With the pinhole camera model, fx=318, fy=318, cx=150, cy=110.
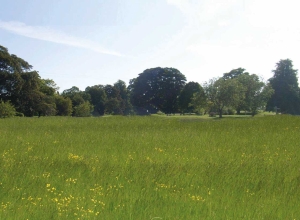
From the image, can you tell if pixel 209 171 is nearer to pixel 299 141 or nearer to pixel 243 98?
pixel 299 141

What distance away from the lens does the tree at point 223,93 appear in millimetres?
40750

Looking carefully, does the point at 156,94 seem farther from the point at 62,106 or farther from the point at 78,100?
the point at 62,106

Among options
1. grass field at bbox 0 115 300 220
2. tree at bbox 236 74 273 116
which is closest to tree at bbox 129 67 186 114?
tree at bbox 236 74 273 116

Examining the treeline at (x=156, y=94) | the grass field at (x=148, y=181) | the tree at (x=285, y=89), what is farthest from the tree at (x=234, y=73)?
the grass field at (x=148, y=181)

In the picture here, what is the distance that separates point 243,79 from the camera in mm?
48156

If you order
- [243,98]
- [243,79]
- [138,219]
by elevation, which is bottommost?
[138,219]

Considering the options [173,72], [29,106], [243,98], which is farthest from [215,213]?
[173,72]

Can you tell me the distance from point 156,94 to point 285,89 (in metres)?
25.7

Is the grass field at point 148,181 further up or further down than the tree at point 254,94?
further down

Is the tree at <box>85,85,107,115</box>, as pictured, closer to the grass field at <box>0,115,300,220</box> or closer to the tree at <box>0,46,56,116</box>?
the tree at <box>0,46,56,116</box>

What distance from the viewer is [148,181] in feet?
21.4

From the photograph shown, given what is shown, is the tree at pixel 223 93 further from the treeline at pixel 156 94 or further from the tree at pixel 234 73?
the tree at pixel 234 73

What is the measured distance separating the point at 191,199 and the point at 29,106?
44.4 metres

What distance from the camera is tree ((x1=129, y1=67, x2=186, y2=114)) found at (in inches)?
2611
